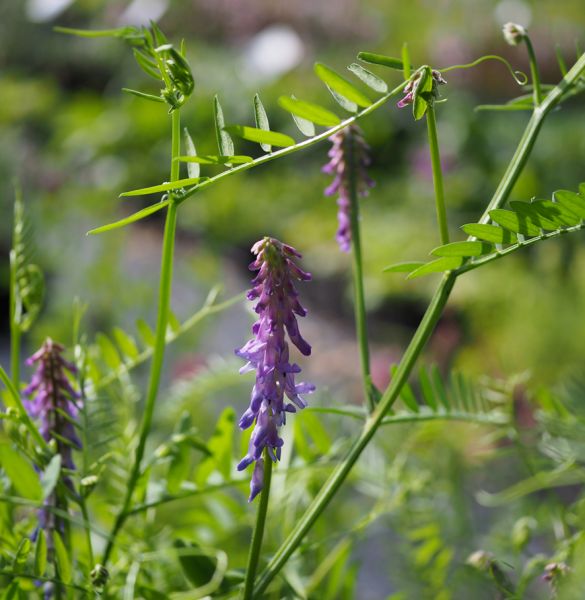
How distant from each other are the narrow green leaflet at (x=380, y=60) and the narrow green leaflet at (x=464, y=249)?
75mm

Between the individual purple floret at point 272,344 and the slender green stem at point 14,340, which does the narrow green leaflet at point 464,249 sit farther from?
the slender green stem at point 14,340

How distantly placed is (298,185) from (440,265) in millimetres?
2956

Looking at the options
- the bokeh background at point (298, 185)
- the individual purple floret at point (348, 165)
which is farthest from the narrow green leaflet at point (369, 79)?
the bokeh background at point (298, 185)

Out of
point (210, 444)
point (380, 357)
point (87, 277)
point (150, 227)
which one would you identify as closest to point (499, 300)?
point (380, 357)

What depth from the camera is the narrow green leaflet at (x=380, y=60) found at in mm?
323

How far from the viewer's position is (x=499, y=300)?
241 cm

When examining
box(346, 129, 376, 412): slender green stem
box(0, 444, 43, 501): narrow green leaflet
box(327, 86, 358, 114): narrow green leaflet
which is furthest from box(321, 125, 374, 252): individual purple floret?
box(0, 444, 43, 501): narrow green leaflet

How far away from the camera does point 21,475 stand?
1.33ft

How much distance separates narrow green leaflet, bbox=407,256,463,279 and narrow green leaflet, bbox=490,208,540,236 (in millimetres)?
23

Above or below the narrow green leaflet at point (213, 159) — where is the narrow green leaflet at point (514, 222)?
below

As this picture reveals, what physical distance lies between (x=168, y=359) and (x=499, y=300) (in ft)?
3.37

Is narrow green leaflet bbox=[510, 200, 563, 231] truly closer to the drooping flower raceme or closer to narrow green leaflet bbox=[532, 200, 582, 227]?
narrow green leaflet bbox=[532, 200, 582, 227]

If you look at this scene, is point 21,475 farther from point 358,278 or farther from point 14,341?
point 358,278

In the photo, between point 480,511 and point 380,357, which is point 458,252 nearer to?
point 480,511
